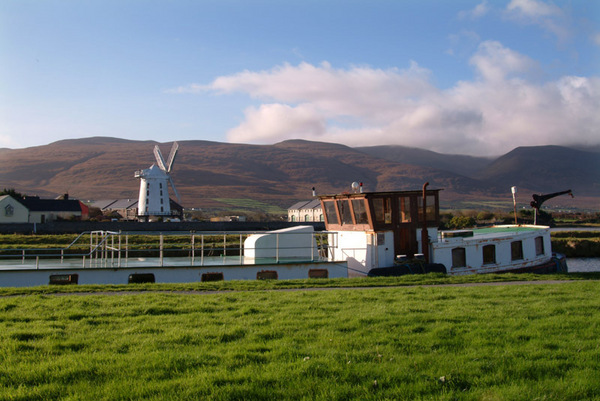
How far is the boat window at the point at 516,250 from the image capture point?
2253 cm

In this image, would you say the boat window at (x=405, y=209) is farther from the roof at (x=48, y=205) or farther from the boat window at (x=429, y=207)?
the roof at (x=48, y=205)

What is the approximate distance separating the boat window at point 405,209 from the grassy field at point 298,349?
9454mm

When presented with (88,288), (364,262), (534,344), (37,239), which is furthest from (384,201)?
(37,239)

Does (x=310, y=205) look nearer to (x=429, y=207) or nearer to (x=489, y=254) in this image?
(x=489, y=254)

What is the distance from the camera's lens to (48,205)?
2940 inches

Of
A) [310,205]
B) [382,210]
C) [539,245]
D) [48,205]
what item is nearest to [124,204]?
[48,205]

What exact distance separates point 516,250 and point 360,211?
8.22 metres

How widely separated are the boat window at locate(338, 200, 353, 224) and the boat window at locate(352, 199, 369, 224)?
35 cm

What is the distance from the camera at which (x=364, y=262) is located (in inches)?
782

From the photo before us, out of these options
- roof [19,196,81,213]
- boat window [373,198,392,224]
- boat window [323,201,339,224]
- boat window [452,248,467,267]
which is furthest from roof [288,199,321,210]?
boat window [373,198,392,224]

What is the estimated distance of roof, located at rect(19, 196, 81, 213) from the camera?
71562 millimetres

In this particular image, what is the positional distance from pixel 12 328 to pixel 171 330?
2494 mm

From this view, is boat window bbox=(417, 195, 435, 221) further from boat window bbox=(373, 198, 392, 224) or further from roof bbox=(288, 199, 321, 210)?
roof bbox=(288, 199, 321, 210)

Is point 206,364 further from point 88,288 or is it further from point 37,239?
point 37,239
